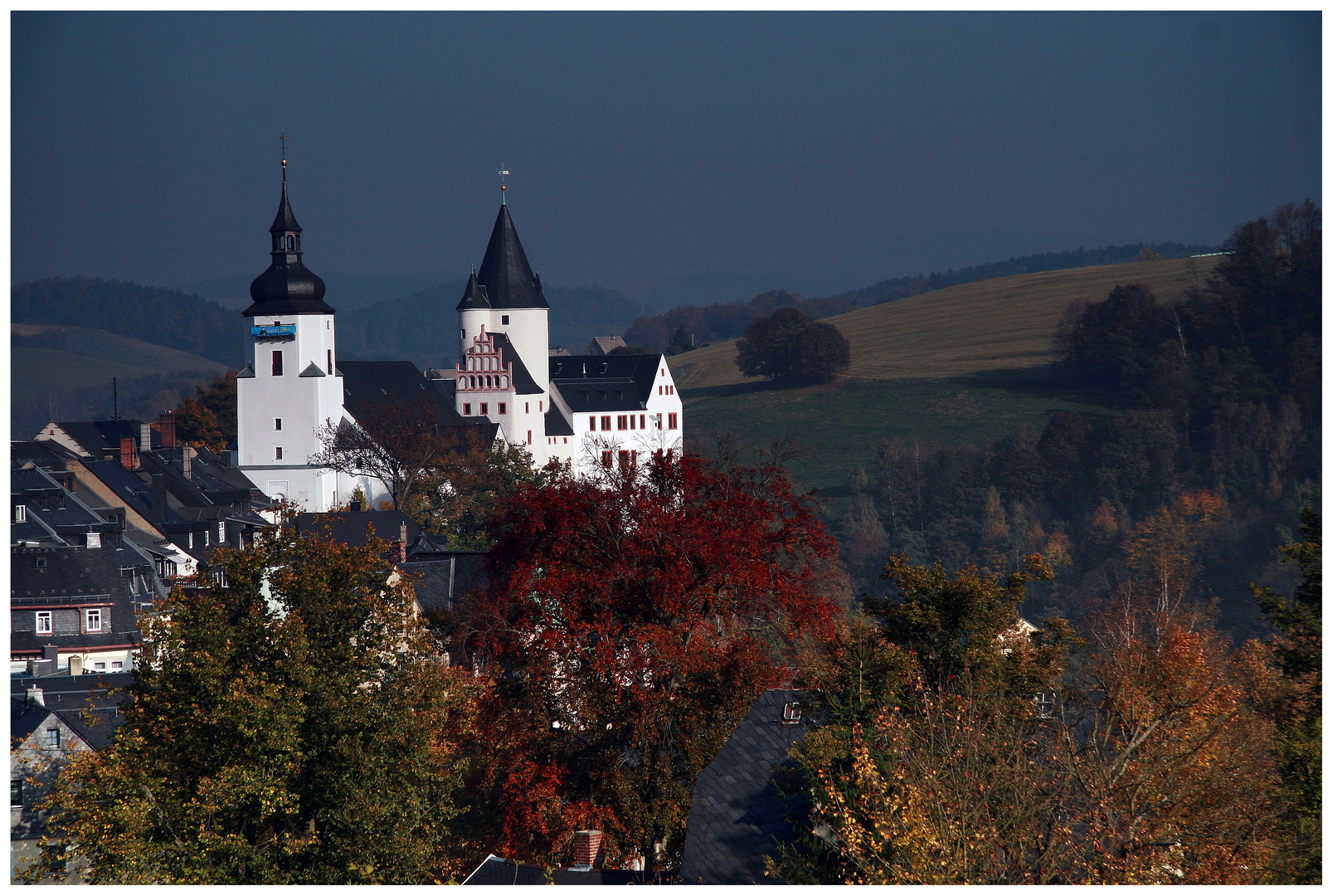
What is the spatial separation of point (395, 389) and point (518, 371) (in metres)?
8.71

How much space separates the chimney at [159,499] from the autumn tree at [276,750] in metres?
39.1

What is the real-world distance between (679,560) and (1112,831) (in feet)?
39.2

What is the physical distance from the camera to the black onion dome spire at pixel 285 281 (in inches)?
3152

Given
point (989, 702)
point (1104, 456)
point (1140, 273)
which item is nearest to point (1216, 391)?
point (1104, 456)

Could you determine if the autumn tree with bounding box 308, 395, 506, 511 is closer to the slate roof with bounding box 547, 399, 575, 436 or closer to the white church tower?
the white church tower

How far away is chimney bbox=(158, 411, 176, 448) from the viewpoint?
84188 mm

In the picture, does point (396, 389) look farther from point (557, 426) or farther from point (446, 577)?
point (446, 577)

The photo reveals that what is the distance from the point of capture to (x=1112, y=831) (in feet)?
48.8

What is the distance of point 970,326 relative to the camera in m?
131

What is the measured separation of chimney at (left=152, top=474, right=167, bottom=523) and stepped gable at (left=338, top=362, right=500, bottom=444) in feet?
69.5

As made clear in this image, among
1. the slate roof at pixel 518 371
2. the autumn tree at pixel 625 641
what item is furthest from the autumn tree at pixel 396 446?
the autumn tree at pixel 625 641

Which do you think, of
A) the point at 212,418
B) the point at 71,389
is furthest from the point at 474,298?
the point at 71,389

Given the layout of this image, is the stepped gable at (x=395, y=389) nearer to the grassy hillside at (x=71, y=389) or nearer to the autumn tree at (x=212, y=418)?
the autumn tree at (x=212, y=418)

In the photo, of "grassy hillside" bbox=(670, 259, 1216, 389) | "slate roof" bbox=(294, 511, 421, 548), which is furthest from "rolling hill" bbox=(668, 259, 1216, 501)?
"slate roof" bbox=(294, 511, 421, 548)
